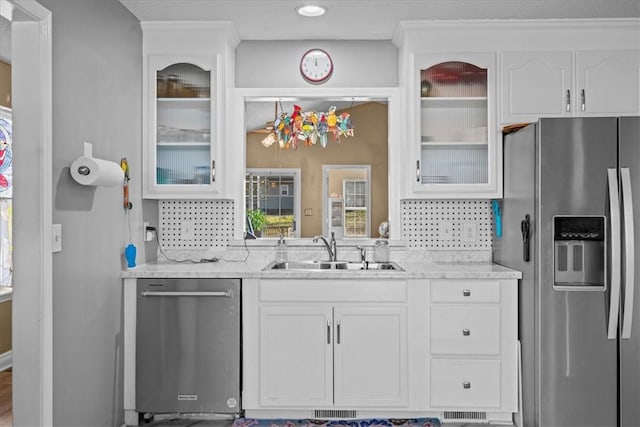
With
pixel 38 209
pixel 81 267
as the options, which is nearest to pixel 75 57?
pixel 38 209

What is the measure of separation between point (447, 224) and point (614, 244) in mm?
1114

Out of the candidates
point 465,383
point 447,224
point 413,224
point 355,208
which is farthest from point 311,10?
point 465,383

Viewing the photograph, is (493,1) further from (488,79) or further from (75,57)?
(75,57)

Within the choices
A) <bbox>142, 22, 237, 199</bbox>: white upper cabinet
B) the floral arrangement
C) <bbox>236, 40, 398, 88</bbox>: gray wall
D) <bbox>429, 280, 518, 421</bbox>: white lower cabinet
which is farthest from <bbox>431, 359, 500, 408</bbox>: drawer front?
<bbox>236, 40, 398, 88</bbox>: gray wall

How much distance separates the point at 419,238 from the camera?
3453 millimetres

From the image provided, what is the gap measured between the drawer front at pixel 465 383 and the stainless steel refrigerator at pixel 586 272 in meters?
0.27

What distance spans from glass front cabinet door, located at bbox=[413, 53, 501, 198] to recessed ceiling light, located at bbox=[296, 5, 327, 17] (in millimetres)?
649

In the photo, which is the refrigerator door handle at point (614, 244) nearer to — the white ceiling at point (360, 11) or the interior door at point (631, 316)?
the interior door at point (631, 316)

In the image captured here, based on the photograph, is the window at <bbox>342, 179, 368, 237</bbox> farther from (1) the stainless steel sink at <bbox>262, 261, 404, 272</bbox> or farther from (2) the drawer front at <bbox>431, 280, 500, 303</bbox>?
(2) the drawer front at <bbox>431, 280, 500, 303</bbox>

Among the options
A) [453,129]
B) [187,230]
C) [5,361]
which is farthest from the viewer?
[5,361]

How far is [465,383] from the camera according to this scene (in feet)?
9.30

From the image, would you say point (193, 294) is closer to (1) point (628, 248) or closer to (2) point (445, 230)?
(2) point (445, 230)

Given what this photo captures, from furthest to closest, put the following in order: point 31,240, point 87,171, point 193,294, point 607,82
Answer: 1. point 607,82
2. point 193,294
3. point 87,171
4. point 31,240

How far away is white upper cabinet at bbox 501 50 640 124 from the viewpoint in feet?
10.00
